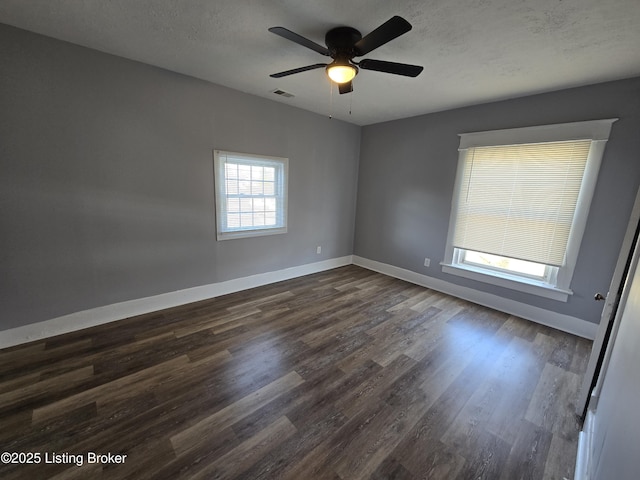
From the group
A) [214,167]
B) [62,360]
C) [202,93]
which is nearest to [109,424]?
[62,360]

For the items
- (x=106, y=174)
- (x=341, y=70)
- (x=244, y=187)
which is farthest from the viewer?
(x=244, y=187)

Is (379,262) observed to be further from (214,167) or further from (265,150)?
(214,167)

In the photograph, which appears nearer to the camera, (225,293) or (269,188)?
(225,293)

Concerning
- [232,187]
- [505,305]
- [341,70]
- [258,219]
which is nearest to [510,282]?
[505,305]

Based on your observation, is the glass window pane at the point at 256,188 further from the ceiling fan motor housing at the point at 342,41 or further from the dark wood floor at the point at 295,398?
the ceiling fan motor housing at the point at 342,41

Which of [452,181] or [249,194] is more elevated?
[452,181]

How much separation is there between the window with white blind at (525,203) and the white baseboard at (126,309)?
2.87 meters

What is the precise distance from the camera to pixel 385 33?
1527mm

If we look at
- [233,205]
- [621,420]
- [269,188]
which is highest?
[269,188]

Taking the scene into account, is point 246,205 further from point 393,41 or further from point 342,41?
point 393,41
